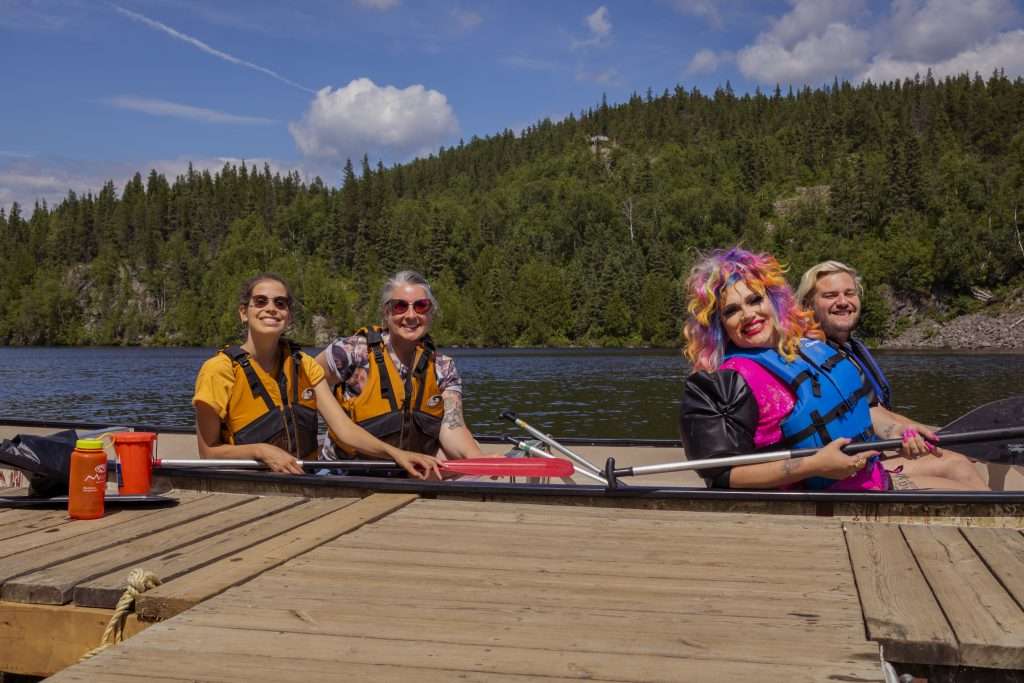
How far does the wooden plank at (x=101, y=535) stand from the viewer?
288 cm

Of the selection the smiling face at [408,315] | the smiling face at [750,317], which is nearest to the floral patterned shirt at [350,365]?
the smiling face at [408,315]

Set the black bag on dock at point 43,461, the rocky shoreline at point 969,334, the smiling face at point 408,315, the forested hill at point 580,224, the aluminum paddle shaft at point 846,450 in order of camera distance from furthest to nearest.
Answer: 1. the forested hill at point 580,224
2. the rocky shoreline at point 969,334
3. the smiling face at point 408,315
4. the black bag on dock at point 43,461
5. the aluminum paddle shaft at point 846,450

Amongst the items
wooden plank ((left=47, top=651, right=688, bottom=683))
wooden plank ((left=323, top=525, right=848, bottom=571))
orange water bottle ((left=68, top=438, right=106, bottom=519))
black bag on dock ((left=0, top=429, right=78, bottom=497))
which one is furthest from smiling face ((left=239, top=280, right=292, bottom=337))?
wooden plank ((left=47, top=651, right=688, bottom=683))

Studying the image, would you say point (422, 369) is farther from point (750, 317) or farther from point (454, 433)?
point (750, 317)

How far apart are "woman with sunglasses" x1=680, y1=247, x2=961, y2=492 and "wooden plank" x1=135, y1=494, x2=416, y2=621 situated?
144cm

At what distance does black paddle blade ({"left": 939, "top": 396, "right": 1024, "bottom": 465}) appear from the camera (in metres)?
5.44

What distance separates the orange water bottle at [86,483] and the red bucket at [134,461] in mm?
313

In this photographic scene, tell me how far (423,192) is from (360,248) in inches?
1393

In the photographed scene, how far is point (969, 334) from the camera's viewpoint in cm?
7556

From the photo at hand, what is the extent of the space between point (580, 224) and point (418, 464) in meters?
113

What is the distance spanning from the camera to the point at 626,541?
325cm

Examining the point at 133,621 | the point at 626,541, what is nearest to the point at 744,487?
the point at 626,541

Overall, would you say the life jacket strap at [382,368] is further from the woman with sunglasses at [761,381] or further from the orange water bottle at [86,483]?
the woman with sunglasses at [761,381]

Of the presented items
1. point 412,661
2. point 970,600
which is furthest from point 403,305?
point 970,600
